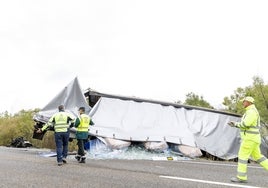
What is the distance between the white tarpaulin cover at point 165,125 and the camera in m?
15.8

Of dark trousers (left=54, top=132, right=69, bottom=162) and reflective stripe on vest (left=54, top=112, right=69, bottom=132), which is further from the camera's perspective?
reflective stripe on vest (left=54, top=112, right=69, bottom=132)

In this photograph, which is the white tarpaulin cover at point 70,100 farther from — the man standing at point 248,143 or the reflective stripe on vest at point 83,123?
the man standing at point 248,143

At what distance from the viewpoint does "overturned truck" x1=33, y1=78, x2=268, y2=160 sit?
51.1 ft

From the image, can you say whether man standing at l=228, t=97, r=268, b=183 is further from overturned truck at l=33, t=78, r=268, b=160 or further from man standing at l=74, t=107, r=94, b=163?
overturned truck at l=33, t=78, r=268, b=160

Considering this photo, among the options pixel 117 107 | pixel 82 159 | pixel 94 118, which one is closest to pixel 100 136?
pixel 94 118

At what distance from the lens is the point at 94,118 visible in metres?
15.9

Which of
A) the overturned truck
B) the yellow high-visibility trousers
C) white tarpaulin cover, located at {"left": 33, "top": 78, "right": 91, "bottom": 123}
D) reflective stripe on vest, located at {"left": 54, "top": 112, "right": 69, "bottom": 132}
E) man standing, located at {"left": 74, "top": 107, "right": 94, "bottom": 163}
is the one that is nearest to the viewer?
the yellow high-visibility trousers

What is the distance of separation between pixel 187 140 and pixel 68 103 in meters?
5.43

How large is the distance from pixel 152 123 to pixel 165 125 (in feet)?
1.93

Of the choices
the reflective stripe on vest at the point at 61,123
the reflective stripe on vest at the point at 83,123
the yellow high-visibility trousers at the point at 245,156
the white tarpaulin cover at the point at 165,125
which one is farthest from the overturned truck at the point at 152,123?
the yellow high-visibility trousers at the point at 245,156

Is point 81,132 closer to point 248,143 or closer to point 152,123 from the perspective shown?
point 152,123

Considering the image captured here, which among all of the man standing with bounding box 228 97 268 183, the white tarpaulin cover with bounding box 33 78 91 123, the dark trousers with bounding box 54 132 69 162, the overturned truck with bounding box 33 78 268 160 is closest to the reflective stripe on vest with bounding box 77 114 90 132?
the dark trousers with bounding box 54 132 69 162

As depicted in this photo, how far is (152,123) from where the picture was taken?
651 inches

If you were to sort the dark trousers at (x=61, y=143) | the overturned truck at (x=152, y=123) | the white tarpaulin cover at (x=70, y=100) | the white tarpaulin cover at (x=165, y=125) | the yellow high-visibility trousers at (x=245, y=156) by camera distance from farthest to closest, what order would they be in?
1. the white tarpaulin cover at (x=70, y=100)
2. the white tarpaulin cover at (x=165, y=125)
3. the overturned truck at (x=152, y=123)
4. the dark trousers at (x=61, y=143)
5. the yellow high-visibility trousers at (x=245, y=156)
